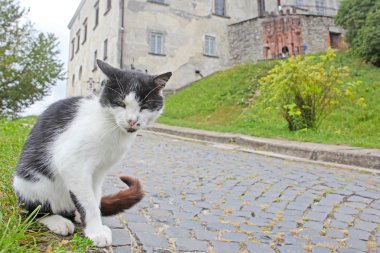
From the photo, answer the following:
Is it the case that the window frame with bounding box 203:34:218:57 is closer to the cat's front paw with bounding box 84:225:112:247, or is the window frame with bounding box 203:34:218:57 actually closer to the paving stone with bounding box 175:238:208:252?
the paving stone with bounding box 175:238:208:252

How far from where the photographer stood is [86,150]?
2047 millimetres

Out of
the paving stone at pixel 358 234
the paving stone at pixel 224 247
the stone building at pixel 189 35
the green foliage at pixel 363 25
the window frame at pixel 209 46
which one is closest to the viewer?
the paving stone at pixel 224 247

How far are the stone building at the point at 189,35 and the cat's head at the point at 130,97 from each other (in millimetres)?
18571

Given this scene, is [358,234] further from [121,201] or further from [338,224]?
[121,201]

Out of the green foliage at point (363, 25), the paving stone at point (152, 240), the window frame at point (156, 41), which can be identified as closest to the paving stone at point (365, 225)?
the paving stone at point (152, 240)

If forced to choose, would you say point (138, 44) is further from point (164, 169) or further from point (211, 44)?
point (164, 169)

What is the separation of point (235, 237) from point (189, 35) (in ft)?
71.5

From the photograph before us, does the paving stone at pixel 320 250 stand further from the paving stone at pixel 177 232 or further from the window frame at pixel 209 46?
the window frame at pixel 209 46

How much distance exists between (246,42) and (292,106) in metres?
16.3

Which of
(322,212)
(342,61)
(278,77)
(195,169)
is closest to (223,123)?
(278,77)

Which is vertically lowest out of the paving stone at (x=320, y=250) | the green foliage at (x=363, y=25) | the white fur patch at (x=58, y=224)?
the paving stone at (x=320, y=250)

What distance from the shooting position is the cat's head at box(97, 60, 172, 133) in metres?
2.17

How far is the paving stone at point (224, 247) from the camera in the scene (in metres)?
2.26

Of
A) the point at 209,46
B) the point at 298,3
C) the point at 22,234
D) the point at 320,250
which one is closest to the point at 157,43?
the point at 209,46
